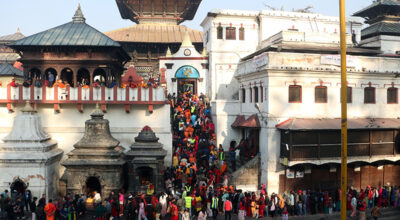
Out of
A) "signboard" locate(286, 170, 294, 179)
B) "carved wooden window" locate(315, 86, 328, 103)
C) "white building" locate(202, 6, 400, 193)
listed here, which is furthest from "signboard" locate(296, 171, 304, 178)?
"carved wooden window" locate(315, 86, 328, 103)

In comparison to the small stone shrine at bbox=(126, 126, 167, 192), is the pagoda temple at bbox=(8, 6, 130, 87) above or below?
above

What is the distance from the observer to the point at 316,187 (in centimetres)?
2312

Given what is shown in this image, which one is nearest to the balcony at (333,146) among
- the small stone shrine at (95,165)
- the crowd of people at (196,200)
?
the crowd of people at (196,200)

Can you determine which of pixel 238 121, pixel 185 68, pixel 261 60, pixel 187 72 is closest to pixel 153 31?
pixel 185 68

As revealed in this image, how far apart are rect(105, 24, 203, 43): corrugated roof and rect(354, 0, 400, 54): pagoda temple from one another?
18.8 m

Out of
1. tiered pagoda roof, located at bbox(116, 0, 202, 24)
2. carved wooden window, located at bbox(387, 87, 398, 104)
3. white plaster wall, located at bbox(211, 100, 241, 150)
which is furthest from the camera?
tiered pagoda roof, located at bbox(116, 0, 202, 24)

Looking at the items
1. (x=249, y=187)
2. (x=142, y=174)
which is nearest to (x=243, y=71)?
(x=249, y=187)

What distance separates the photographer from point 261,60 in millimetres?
23984

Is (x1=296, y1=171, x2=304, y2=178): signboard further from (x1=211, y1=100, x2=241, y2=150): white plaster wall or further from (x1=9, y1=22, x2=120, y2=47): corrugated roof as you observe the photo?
(x1=9, y1=22, x2=120, y2=47): corrugated roof

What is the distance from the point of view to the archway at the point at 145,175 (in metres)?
21.2

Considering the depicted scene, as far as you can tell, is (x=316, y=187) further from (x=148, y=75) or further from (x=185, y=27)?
(x=185, y=27)

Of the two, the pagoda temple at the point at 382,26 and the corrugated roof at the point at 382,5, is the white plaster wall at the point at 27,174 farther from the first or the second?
the corrugated roof at the point at 382,5

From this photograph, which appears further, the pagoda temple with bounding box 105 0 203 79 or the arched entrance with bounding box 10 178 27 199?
the pagoda temple with bounding box 105 0 203 79

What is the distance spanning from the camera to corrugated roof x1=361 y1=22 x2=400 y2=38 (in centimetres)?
3591
